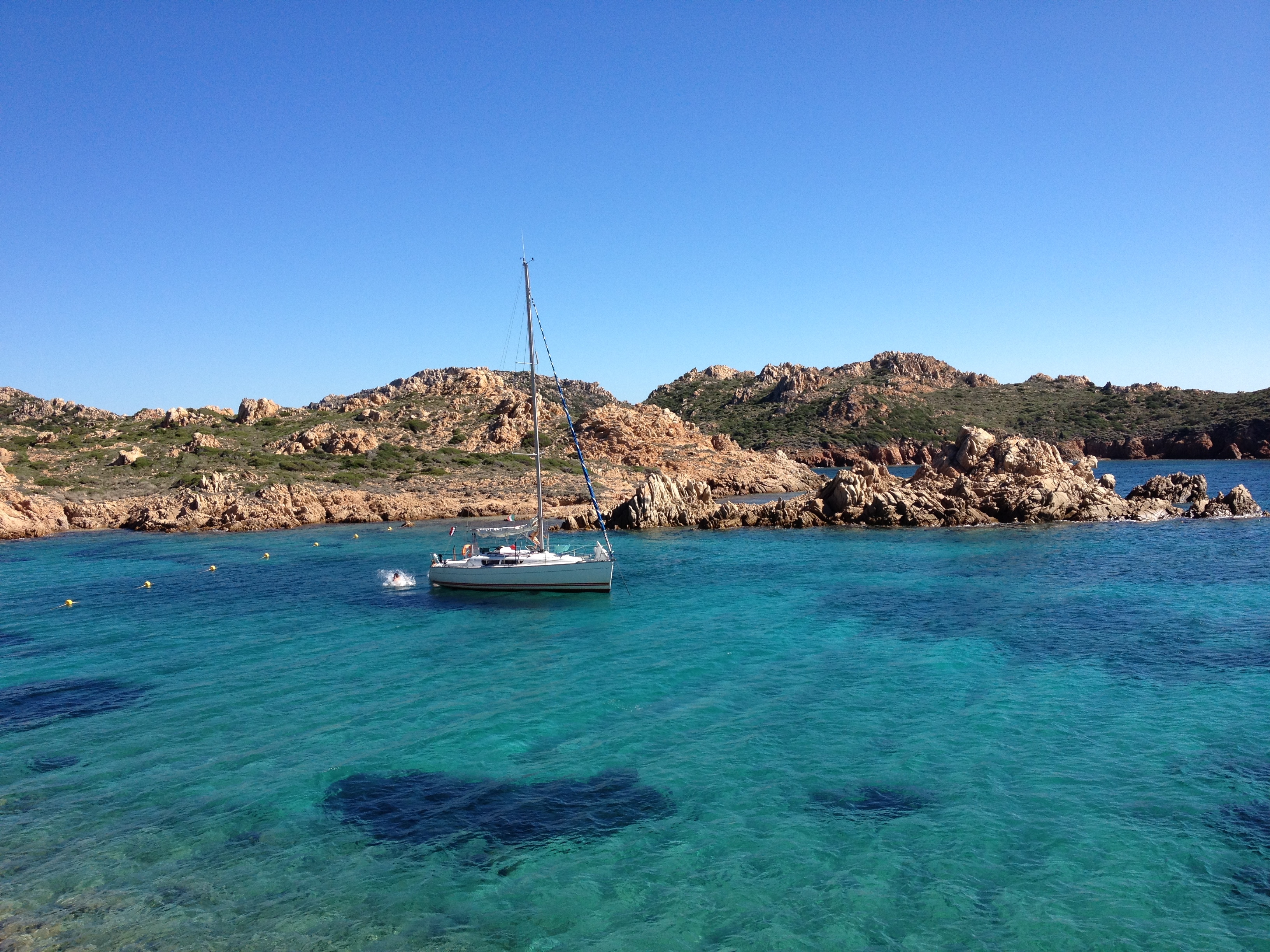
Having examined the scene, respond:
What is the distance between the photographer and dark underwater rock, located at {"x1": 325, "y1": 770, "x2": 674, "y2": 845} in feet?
39.3

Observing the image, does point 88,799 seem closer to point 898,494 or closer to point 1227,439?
point 898,494

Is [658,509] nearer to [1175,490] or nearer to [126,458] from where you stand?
[1175,490]

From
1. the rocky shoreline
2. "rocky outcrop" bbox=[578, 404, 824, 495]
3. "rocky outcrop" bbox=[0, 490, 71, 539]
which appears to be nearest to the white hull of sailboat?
the rocky shoreline

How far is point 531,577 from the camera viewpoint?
3072 centimetres

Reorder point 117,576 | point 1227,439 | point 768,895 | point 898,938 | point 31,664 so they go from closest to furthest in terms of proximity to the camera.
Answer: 1. point 898,938
2. point 768,895
3. point 31,664
4. point 117,576
5. point 1227,439

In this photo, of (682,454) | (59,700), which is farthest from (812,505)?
(59,700)

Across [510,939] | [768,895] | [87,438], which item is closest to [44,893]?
[510,939]

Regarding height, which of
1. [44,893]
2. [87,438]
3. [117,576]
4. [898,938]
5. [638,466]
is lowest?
[898,938]

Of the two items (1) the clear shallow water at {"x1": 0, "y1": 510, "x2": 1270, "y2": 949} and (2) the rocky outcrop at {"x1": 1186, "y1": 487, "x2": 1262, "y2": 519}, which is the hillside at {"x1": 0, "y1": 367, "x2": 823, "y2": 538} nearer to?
(1) the clear shallow water at {"x1": 0, "y1": 510, "x2": 1270, "y2": 949}

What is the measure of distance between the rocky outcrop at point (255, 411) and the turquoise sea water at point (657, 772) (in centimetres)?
7050

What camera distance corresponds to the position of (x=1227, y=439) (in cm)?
10362

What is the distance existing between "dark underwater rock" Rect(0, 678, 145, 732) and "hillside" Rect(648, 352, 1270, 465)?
322ft

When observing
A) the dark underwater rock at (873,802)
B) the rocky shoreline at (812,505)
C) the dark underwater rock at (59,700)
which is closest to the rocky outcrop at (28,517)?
the rocky shoreline at (812,505)

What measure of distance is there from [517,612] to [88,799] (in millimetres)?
16185
